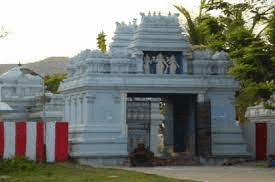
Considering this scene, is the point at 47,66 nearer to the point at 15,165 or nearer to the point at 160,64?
the point at 160,64

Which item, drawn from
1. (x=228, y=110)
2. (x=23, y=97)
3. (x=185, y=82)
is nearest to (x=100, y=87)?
(x=185, y=82)

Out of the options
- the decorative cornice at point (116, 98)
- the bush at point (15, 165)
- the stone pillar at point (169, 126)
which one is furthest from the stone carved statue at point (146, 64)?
the bush at point (15, 165)

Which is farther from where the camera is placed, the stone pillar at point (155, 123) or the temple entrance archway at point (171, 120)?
the stone pillar at point (155, 123)

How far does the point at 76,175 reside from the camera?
22.0 meters

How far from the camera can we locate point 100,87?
28.3 meters

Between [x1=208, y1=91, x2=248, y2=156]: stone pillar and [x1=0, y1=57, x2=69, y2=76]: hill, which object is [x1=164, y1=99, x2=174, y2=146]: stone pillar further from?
[x1=0, y1=57, x2=69, y2=76]: hill

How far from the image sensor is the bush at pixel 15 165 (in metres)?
24.2

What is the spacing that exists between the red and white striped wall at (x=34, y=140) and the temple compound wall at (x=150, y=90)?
0.81m

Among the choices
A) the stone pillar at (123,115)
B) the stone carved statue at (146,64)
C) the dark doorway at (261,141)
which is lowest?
the dark doorway at (261,141)

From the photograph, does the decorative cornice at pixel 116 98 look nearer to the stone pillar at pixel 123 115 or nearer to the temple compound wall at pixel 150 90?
the temple compound wall at pixel 150 90

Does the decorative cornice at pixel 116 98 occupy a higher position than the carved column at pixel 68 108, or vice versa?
the decorative cornice at pixel 116 98

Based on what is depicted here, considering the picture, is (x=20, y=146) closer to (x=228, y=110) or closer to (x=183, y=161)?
(x=183, y=161)

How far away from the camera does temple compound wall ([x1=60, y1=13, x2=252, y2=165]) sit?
28281 millimetres

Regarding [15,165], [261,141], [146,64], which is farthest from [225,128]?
[15,165]
